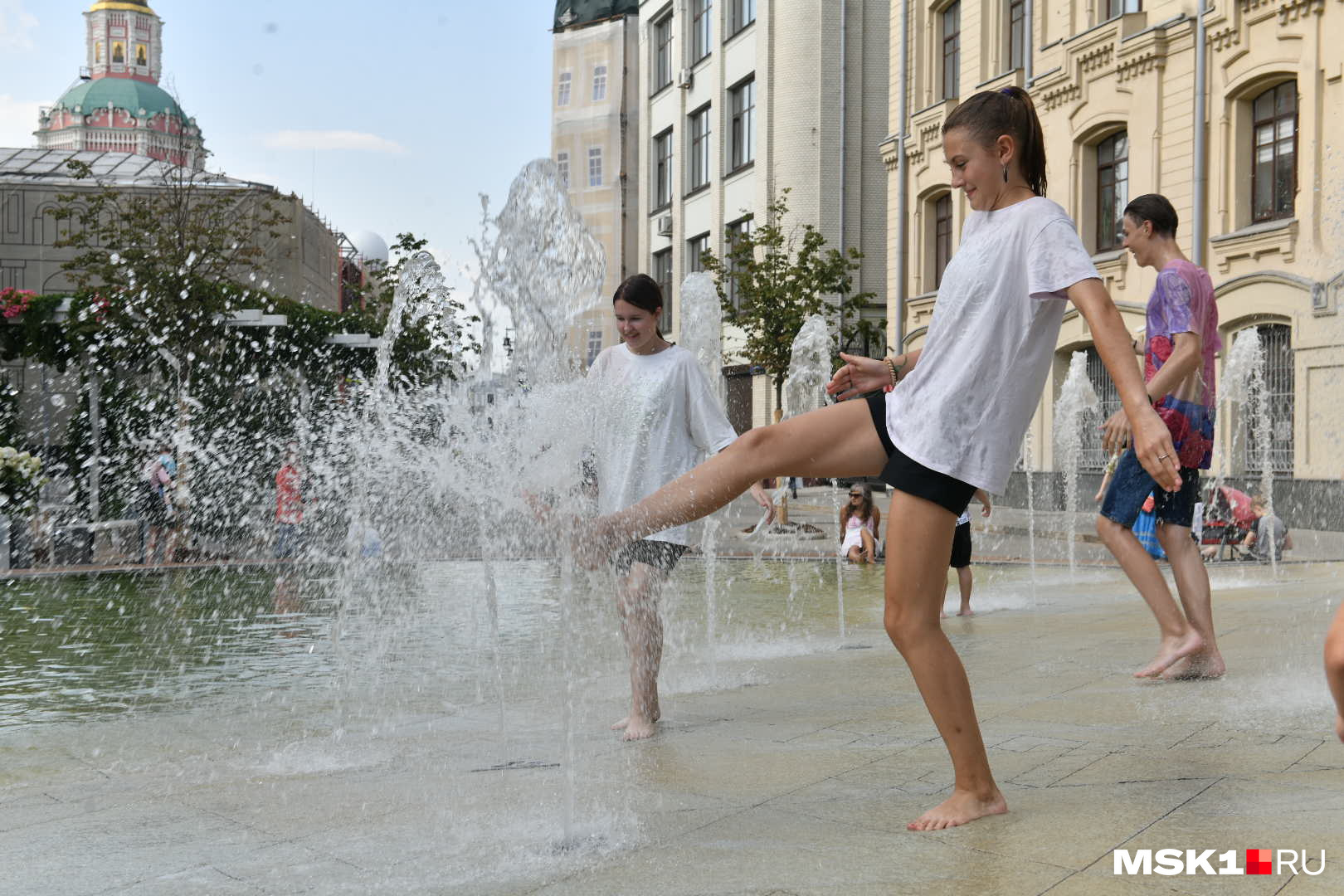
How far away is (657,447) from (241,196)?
32.6 m

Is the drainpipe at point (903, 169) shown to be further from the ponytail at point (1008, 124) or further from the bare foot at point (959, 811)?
the bare foot at point (959, 811)

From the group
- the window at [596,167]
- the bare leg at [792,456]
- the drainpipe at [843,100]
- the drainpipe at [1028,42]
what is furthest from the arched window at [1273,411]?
the window at [596,167]

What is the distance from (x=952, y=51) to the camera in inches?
1115

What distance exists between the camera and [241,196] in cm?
3484

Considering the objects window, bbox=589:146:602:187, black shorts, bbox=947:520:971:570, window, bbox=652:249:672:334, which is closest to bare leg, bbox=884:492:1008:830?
black shorts, bbox=947:520:971:570

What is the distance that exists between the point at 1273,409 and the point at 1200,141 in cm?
426

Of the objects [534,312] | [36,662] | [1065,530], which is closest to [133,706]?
[36,662]

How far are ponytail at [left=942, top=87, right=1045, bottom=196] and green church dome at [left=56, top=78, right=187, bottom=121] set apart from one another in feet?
436

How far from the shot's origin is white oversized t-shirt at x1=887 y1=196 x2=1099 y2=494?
3211mm

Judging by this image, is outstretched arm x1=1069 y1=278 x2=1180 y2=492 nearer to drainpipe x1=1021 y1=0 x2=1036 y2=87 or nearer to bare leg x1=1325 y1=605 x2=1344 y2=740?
bare leg x1=1325 y1=605 x2=1344 y2=740

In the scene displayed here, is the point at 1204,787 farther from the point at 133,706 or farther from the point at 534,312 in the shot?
the point at 133,706

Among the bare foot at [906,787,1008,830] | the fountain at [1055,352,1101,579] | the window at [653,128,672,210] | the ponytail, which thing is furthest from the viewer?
the window at [653,128,672,210]

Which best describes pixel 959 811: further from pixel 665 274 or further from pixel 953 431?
pixel 665 274

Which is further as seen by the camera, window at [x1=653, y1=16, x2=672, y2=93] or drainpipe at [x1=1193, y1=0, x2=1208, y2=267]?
window at [x1=653, y1=16, x2=672, y2=93]
